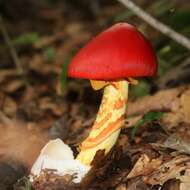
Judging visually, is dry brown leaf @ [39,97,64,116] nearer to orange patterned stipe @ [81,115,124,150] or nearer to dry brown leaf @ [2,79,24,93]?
dry brown leaf @ [2,79,24,93]

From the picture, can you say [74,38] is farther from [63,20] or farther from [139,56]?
[139,56]

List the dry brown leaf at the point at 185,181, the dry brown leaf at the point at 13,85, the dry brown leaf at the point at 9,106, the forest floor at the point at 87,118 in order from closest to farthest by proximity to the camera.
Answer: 1. the dry brown leaf at the point at 185,181
2. the forest floor at the point at 87,118
3. the dry brown leaf at the point at 9,106
4. the dry brown leaf at the point at 13,85

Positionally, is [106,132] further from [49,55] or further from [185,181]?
[49,55]

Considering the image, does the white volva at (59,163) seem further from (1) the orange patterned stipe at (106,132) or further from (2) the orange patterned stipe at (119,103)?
(2) the orange patterned stipe at (119,103)

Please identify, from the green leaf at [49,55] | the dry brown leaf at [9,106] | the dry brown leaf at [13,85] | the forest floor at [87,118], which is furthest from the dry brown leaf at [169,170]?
the green leaf at [49,55]

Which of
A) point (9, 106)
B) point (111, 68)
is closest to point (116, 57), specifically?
point (111, 68)

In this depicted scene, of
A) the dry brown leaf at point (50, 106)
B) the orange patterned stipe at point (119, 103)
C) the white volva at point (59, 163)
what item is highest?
the dry brown leaf at point (50, 106)

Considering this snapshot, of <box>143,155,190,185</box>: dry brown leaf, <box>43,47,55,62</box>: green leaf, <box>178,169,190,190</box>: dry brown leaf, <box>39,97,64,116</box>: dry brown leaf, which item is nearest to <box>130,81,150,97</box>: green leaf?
<box>39,97,64,116</box>: dry brown leaf

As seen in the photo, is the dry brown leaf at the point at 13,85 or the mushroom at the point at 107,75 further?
the dry brown leaf at the point at 13,85

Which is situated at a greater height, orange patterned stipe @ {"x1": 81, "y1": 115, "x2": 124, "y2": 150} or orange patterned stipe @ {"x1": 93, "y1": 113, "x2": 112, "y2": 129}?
orange patterned stipe @ {"x1": 93, "y1": 113, "x2": 112, "y2": 129}
